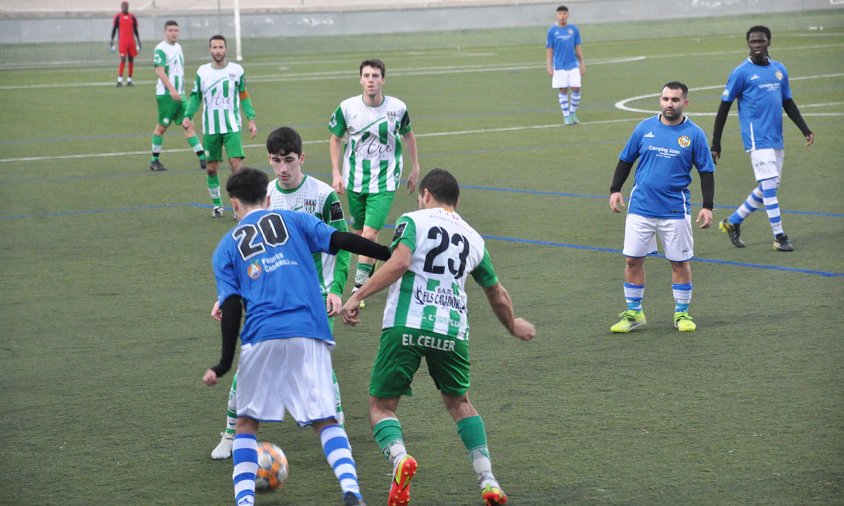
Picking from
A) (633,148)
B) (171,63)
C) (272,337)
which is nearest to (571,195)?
(633,148)

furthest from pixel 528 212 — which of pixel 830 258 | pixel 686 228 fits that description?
pixel 686 228

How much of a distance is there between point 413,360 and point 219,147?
1028 centimetres

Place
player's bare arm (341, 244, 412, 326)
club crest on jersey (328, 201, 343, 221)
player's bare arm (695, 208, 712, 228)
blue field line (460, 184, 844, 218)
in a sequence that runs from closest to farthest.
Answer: player's bare arm (341, 244, 412, 326) → club crest on jersey (328, 201, 343, 221) → player's bare arm (695, 208, 712, 228) → blue field line (460, 184, 844, 218)

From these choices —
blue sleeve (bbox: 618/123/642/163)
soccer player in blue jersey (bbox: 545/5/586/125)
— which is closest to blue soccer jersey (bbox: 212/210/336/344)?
blue sleeve (bbox: 618/123/642/163)

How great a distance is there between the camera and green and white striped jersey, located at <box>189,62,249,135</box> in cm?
1584

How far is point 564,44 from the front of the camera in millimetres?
25734

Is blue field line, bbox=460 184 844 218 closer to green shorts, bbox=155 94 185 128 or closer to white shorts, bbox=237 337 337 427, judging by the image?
green shorts, bbox=155 94 185 128

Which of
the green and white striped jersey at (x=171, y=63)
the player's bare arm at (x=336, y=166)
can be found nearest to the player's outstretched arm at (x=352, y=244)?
the player's bare arm at (x=336, y=166)

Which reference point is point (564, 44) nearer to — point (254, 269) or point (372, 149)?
point (372, 149)

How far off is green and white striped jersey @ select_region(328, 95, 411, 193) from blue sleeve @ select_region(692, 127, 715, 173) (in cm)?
310

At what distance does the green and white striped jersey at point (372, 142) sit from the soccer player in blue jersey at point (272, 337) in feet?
18.0

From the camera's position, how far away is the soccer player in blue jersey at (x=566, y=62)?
25.2 meters

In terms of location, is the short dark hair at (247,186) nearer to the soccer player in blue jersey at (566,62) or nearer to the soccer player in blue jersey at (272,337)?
the soccer player in blue jersey at (272,337)

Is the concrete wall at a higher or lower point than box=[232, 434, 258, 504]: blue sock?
higher
